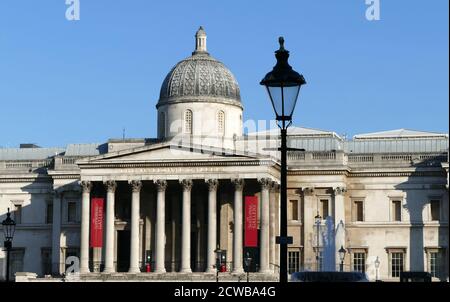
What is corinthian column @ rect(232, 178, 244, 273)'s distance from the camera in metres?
92.3

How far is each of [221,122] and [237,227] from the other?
11667mm

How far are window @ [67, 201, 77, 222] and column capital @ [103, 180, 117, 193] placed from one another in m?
7.66

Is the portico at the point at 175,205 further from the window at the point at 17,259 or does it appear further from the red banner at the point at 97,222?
the window at the point at 17,259

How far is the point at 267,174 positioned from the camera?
93000mm

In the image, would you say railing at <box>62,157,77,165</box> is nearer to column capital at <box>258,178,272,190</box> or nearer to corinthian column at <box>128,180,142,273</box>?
corinthian column at <box>128,180,142,273</box>

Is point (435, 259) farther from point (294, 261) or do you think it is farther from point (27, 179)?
point (27, 179)

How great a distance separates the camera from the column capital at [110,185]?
9575cm

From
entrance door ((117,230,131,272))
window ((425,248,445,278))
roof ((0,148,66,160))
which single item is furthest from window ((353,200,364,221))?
roof ((0,148,66,160))

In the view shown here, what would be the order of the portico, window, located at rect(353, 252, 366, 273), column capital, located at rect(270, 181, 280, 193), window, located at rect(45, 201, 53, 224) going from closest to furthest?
1. the portico
2. column capital, located at rect(270, 181, 280, 193)
3. window, located at rect(353, 252, 366, 273)
4. window, located at rect(45, 201, 53, 224)

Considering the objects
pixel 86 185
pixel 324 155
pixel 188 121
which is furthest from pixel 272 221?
pixel 86 185

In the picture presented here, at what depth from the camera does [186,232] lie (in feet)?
306

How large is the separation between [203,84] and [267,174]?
38.4ft

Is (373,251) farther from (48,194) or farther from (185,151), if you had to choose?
(48,194)

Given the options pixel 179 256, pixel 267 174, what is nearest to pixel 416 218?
pixel 267 174
